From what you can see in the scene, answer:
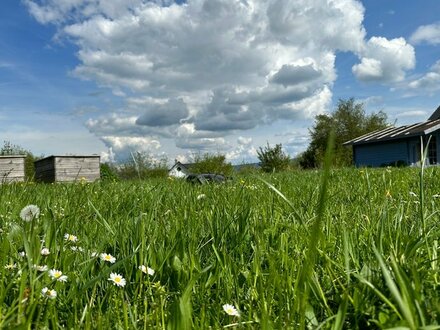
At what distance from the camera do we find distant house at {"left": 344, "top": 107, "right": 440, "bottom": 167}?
1312 inches

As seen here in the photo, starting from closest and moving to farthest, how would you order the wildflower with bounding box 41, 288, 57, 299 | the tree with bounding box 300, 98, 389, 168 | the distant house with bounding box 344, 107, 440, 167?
the wildflower with bounding box 41, 288, 57, 299, the distant house with bounding box 344, 107, 440, 167, the tree with bounding box 300, 98, 389, 168

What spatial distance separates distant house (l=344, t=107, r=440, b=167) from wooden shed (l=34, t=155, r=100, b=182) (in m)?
24.4

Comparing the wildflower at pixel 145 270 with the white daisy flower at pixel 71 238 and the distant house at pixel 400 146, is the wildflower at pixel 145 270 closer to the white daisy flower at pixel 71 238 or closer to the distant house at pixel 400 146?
the white daisy flower at pixel 71 238

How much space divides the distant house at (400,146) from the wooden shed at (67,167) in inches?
959

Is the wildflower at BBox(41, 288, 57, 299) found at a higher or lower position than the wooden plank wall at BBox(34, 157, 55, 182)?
lower

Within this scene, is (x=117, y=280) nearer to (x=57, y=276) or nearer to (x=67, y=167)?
(x=57, y=276)

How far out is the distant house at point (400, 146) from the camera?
109ft

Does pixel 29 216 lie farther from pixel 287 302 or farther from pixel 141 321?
pixel 287 302

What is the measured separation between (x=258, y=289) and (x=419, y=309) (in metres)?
0.67

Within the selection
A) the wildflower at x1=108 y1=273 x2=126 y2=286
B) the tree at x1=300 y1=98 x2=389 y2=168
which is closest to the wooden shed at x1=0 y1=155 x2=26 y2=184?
the wildflower at x1=108 y1=273 x2=126 y2=286

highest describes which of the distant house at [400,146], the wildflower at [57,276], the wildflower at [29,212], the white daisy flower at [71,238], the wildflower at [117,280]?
the distant house at [400,146]

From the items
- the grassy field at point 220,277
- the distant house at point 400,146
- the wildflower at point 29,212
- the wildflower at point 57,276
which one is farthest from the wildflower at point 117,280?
the distant house at point 400,146

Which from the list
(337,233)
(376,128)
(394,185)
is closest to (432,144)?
(376,128)

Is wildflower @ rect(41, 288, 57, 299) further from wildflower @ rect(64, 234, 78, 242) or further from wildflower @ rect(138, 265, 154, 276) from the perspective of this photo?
wildflower @ rect(64, 234, 78, 242)
